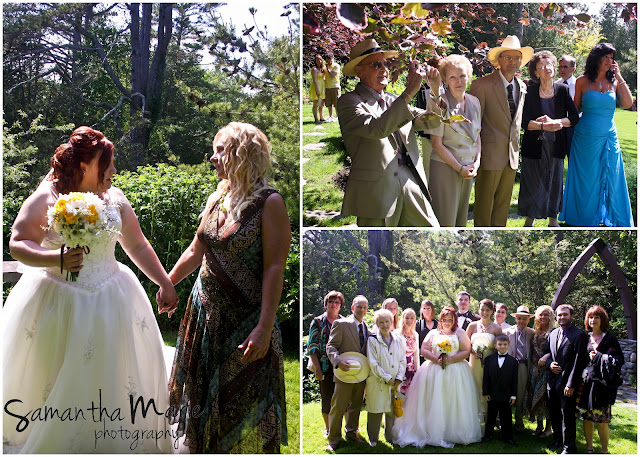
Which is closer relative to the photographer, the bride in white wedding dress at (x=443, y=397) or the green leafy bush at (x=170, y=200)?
the bride in white wedding dress at (x=443, y=397)

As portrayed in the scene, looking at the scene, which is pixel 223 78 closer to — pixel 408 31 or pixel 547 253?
pixel 408 31

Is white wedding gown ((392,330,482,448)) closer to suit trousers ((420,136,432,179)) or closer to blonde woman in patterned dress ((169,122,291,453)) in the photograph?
suit trousers ((420,136,432,179))

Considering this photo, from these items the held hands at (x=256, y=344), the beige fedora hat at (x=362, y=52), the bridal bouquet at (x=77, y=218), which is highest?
the beige fedora hat at (x=362, y=52)

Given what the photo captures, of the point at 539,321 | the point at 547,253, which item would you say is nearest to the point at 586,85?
the point at 547,253

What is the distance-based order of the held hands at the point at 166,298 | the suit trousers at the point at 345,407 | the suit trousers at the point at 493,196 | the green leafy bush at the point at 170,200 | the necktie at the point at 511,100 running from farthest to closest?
the green leafy bush at the point at 170,200 < the suit trousers at the point at 493,196 < the necktie at the point at 511,100 < the suit trousers at the point at 345,407 < the held hands at the point at 166,298

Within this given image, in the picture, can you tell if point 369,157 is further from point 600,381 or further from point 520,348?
point 600,381

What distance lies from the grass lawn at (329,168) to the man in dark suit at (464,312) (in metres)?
0.73

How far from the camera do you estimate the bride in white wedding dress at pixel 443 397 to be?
215 inches

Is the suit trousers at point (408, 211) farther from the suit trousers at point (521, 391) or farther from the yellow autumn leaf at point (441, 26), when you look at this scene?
the suit trousers at point (521, 391)

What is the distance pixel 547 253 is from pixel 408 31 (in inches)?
142

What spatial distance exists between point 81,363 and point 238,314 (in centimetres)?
100

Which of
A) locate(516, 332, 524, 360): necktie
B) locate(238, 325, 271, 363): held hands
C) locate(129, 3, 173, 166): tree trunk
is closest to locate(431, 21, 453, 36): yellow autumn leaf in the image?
locate(238, 325, 271, 363): held hands

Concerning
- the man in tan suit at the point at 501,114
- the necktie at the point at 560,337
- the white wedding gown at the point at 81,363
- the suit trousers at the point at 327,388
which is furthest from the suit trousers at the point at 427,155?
the white wedding gown at the point at 81,363
